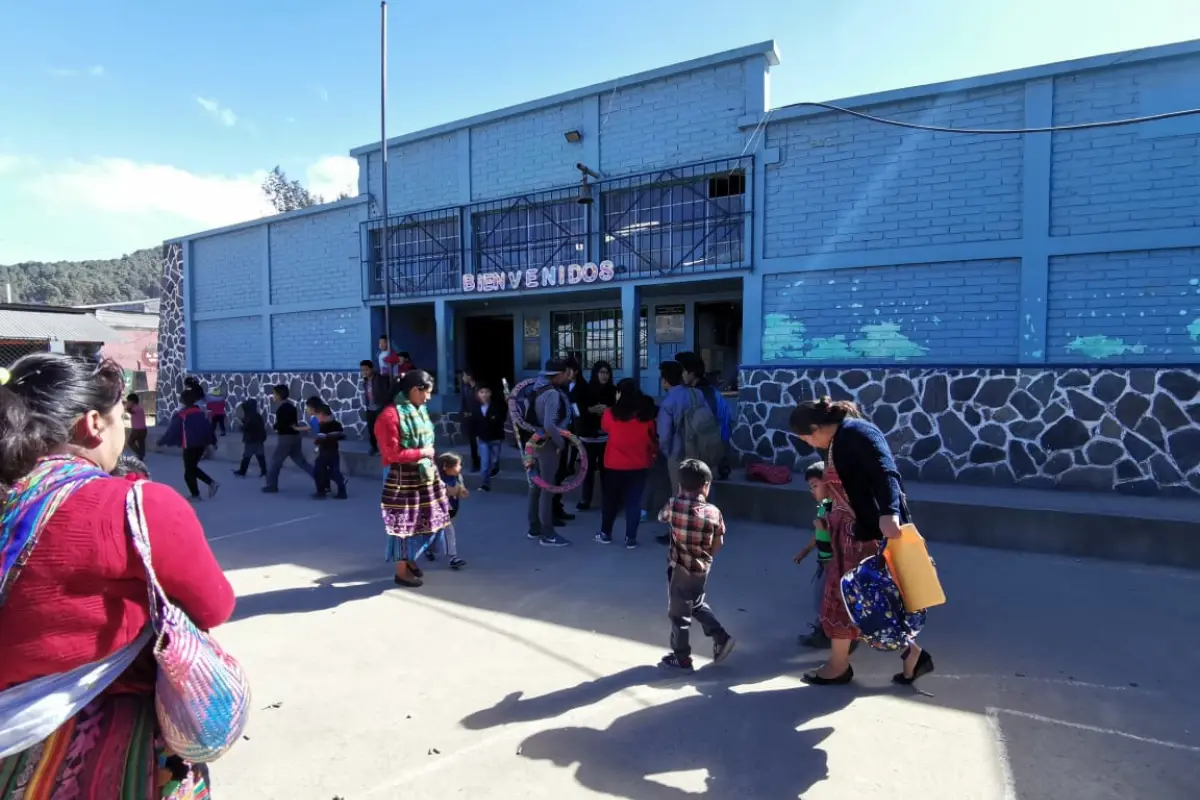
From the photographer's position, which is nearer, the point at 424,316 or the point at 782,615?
the point at 782,615

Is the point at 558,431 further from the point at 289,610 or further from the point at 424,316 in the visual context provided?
the point at 424,316

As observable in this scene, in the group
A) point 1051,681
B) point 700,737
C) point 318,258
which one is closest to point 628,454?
point 700,737

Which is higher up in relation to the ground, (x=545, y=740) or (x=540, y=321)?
(x=540, y=321)

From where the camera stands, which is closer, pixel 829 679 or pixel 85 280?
pixel 829 679

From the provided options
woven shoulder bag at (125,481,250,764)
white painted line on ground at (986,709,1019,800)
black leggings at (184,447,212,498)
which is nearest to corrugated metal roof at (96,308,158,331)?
black leggings at (184,447,212,498)

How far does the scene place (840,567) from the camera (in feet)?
12.0

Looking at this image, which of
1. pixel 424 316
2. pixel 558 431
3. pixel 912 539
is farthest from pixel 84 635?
pixel 424 316

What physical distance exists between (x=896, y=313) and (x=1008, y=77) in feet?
9.50

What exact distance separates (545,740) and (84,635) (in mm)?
2223

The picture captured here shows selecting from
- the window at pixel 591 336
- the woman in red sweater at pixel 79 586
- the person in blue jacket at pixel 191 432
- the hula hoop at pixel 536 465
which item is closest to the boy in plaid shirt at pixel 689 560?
the woman in red sweater at pixel 79 586

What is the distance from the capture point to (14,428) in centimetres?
152

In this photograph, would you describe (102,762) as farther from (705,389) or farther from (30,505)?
(705,389)

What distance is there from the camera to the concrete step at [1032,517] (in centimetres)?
605

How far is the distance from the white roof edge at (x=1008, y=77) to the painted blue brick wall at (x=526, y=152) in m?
3.31
